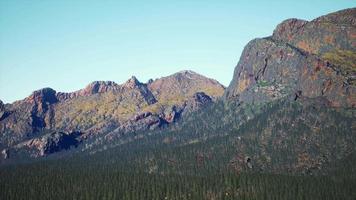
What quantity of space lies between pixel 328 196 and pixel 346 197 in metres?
7.47

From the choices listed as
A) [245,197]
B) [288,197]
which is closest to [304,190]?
[288,197]

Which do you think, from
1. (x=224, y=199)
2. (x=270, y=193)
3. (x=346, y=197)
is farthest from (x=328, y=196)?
(x=224, y=199)

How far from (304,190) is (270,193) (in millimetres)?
16323

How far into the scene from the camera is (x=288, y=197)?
193 meters

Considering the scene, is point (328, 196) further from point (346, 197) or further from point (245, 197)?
point (245, 197)

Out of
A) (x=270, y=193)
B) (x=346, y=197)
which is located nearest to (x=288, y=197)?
(x=270, y=193)

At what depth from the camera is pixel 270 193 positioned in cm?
19750

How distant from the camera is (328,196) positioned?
190875 mm

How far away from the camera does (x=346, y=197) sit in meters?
188

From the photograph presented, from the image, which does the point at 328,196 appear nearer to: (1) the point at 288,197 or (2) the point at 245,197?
(1) the point at 288,197

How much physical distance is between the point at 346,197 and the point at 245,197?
43.9 meters

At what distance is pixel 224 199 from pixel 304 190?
37581 millimetres

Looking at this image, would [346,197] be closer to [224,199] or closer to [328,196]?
[328,196]

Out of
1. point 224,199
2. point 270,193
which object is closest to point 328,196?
point 270,193
